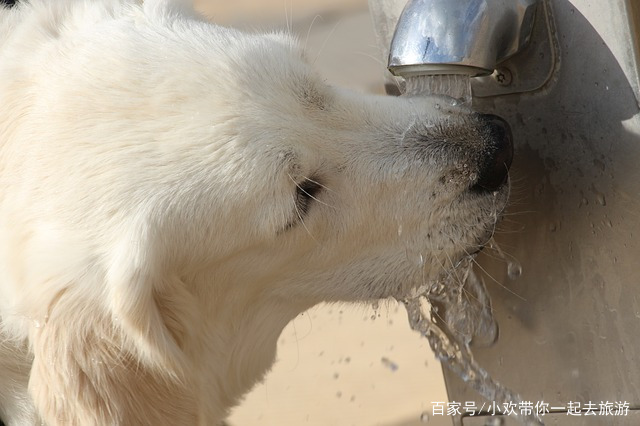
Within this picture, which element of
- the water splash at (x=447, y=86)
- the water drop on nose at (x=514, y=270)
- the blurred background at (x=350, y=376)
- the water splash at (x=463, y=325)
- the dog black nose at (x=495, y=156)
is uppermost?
the water splash at (x=447, y=86)

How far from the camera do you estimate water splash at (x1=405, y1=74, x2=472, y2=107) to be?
2242mm

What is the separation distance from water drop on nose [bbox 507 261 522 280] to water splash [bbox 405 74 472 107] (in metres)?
0.53

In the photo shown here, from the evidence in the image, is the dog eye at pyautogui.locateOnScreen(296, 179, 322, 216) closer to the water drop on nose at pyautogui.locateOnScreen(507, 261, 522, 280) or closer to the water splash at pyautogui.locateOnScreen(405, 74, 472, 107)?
the water splash at pyautogui.locateOnScreen(405, 74, 472, 107)

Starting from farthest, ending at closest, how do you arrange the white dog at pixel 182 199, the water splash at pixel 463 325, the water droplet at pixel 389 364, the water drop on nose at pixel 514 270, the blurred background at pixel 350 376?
the water droplet at pixel 389 364
the blurred background at pixel 350 376
the water splash at pixel 463 325
the water drop on nose at pixel 514 270
the white dog at pixel 182 199

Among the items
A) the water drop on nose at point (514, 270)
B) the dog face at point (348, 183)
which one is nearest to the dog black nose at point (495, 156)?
the dog face at point (348, 183)

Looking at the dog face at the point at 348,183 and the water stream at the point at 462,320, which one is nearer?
the dog face at the point at 348,183

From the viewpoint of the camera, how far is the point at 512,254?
2.53 meters

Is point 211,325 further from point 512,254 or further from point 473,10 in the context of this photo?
point 473,10

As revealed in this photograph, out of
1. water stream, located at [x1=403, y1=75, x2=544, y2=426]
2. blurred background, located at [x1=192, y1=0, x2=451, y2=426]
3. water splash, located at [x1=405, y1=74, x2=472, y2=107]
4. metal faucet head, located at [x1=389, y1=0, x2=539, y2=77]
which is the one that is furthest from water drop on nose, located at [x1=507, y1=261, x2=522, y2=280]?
blurred background, located at [x1=192, y1=0, x2=451, y2=426]

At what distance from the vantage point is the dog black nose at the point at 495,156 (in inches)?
85.0

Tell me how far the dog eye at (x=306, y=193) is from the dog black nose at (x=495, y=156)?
41cm

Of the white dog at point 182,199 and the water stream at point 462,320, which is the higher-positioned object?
the white dog at point 182,199

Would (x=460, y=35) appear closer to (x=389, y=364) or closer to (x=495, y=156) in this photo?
(x=495, y=156)

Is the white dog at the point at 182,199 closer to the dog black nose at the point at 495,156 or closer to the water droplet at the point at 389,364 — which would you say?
the dog black nose at the point at 495,156
